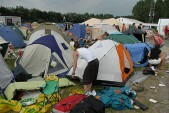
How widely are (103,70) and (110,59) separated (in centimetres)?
44

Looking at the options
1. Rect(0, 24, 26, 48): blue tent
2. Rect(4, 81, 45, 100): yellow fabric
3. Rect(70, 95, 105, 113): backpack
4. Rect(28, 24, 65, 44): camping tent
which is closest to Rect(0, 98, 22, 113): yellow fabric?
Rect(4, 81, 45, 100): yellow fabric

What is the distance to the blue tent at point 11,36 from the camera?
53.5 ft

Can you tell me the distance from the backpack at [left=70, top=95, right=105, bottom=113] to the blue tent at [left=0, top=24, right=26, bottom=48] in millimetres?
12266

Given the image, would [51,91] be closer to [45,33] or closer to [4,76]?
[4,76]

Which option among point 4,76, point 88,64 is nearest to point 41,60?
point 4,76

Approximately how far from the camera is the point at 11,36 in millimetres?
16672

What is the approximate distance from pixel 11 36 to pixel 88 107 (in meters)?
12.9

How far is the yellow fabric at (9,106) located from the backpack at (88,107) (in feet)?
5.31

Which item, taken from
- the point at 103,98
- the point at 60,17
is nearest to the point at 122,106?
the point at 103,98

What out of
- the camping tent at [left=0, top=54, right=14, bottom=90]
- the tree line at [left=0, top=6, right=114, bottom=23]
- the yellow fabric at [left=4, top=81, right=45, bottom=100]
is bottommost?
the yellow fabric at [left=4, top=81, right=45, bottom=100]

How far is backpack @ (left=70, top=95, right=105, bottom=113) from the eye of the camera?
4.96 meters

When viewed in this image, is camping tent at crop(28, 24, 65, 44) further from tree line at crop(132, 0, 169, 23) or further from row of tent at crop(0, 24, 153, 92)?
tree line at crop(132, 0, 169, 23)

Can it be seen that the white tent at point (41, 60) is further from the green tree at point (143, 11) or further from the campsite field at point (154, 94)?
the green tree at point (143, 11)

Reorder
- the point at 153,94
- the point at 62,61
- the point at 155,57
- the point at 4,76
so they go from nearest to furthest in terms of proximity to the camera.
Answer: the point at 4,76 < the point at 153,94 < the point at 62,61 < the point at 155,57
